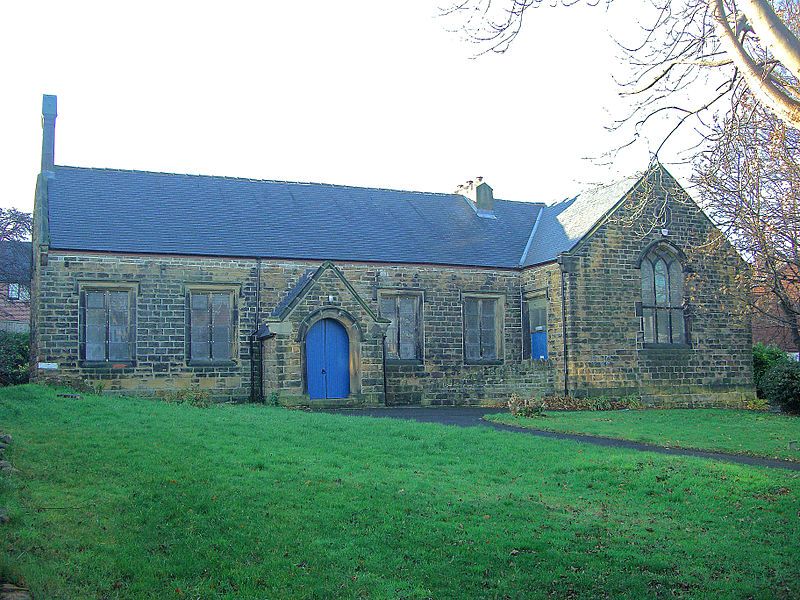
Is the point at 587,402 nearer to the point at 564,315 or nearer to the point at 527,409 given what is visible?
the point at 564,315

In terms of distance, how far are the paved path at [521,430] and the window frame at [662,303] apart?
21.2ft

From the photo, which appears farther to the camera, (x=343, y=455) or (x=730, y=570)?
(x=343, y=455)

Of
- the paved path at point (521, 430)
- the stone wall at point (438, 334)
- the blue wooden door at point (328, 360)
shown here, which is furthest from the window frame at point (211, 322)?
the paved path at point (521, 430)

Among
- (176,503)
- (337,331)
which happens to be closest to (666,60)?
(176,503)

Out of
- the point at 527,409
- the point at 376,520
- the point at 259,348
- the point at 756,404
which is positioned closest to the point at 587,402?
the point at 527,409

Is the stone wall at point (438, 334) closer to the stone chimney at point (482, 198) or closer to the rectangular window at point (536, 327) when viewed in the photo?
the rectangular window at point (536, 327)

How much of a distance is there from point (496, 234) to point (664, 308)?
674cm

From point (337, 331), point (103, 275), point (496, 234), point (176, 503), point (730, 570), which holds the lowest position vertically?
point (730, 570)

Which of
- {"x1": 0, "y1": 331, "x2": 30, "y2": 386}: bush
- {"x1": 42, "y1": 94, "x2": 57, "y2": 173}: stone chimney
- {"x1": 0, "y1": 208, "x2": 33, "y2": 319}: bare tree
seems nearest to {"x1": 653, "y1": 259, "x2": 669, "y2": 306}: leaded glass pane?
{"x1": 42, "y1": 94, "x2": 57, "y2": 173}: stone chimney

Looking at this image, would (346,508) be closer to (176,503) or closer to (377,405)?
(176,503)

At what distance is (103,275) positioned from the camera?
2361 centimetres

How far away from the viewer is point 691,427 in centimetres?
1889

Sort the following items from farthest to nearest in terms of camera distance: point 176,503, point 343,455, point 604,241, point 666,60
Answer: point 604,241
point 343,455
point 666,60
point 176,503

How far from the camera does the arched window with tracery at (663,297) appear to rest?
90.3 feet
